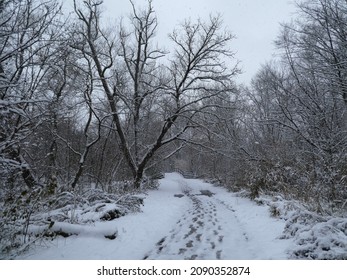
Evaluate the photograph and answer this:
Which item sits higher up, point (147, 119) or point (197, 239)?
point (147, 119)

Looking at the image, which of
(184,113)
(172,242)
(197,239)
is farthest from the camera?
(184,113)

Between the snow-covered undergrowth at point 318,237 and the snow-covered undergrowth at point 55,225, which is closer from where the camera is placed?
the snow-covered undergrowth at point 318,237

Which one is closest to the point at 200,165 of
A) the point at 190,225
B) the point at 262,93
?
the point at 262,93

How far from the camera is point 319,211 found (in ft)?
19.8

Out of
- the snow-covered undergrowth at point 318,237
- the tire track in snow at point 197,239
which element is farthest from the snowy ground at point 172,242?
the snow-covered undergrowth at point 318,237

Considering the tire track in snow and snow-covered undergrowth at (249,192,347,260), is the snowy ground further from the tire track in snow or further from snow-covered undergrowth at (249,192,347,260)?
snow-covered undergrowth at (249,192,347,260)

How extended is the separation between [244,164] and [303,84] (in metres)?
5.86

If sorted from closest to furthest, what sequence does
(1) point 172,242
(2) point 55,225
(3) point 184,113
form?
(2) point 55,225, (1) point 172,242, (3) point 184,113

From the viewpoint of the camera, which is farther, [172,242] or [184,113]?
[184,113]

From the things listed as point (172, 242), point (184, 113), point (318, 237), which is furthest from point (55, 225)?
point (184, 113)

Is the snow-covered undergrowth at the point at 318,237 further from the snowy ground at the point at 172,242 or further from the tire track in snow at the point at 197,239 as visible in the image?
the tire track in snow at the point at 197,239

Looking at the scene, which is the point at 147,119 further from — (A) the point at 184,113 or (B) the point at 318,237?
(B) the point at 318,237
